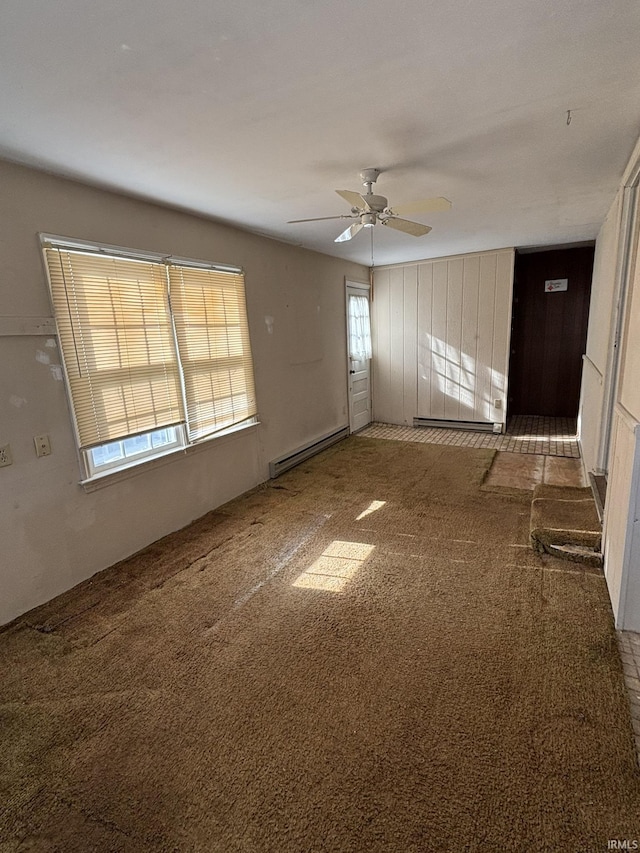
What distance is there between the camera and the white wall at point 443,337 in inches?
207

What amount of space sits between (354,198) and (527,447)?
12.2 feet

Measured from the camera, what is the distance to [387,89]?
162 cm

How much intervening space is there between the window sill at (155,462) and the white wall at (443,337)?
3029mm

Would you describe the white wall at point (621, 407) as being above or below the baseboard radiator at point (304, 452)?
above

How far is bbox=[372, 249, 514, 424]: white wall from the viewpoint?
17.2 ft

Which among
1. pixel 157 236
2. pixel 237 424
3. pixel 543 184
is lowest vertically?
pixel 237 424

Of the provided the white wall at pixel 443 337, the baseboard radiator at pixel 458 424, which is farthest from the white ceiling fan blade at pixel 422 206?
the baseboard radiator at pixel 458 424

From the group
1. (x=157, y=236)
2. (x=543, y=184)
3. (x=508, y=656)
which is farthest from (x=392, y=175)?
(x=508, y=656)

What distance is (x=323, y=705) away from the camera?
5.43 feet

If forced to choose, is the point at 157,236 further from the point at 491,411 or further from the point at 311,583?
the point at 491,411

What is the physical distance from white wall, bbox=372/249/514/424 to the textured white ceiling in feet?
8.03

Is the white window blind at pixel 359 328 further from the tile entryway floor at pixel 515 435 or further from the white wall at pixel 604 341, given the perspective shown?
the white wall at pixel 604 341

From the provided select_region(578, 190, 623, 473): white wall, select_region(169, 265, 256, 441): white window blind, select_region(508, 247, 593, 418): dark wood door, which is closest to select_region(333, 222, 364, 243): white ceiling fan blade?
select_region(169, 265, 256, 441): white window blind

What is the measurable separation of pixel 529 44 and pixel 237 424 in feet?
9.90
